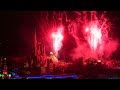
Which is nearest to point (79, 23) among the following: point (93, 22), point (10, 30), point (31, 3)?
point (93, 22)

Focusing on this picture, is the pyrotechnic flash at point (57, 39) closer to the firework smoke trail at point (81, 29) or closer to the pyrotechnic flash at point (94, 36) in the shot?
the firework smoke trail at point (81, 29)

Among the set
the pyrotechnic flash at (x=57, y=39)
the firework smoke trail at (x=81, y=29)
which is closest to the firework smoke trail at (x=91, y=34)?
the firework smoke trail at (x=81, y=29)

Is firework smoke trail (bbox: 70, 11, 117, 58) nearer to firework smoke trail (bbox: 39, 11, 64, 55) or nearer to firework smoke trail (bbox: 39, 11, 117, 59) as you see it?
firework smoke trail (bbox: 39, 11, 117, 59)

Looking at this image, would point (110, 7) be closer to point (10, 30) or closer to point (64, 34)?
point (64, 34)

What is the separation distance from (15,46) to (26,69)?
441mm

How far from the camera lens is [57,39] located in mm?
4934

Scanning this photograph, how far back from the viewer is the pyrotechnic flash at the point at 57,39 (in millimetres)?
4895

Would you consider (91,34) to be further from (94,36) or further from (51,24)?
(51,24)

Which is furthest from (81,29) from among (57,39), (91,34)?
(57,39)

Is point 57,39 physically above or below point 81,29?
below

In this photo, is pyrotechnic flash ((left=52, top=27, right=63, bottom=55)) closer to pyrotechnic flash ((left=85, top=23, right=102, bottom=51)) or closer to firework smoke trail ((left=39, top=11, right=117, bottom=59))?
firework smoke trail ((left=39, top=11, right=117, bottom=59))

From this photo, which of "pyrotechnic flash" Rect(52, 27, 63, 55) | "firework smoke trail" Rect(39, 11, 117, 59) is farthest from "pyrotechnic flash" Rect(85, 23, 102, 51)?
"pyrotechnic flash" Rect(52, 27, 63, 55)

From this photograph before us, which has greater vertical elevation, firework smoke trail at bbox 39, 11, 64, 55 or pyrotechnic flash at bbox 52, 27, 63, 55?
firework smoke trail at bbox 39, 11, 64, 55

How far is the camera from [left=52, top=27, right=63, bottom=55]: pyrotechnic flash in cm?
Result: 489
